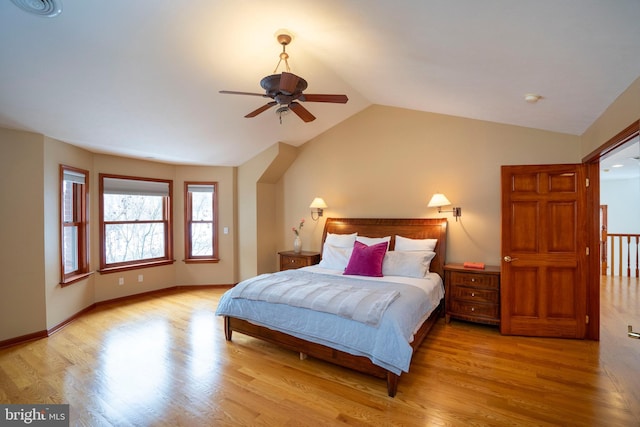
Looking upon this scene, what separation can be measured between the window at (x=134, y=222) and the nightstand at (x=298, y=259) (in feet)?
7.61

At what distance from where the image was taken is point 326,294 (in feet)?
9.62

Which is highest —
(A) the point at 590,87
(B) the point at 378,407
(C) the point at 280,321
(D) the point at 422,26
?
(D) the point at 422,26

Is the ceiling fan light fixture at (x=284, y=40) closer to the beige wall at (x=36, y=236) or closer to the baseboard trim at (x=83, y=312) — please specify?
the beige wall at (x=36, y=236)

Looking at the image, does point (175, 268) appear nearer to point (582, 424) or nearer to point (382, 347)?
point (382, 347)

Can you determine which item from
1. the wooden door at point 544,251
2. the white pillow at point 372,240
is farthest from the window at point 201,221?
the wooden door at point 544,251

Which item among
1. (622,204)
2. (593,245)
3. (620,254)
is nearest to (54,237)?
(593,245)

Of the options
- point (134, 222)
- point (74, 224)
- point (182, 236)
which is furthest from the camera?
point (182, 236)

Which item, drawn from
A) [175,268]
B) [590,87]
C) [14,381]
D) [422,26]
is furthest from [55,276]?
[590,87]

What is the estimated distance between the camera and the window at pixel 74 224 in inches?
165

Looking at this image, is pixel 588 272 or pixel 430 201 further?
pixel 430 201

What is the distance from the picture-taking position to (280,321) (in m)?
3.03

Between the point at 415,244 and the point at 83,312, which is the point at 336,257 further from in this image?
the point at 83,312

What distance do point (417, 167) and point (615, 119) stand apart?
2.28 m

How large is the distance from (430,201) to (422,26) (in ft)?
8.57
